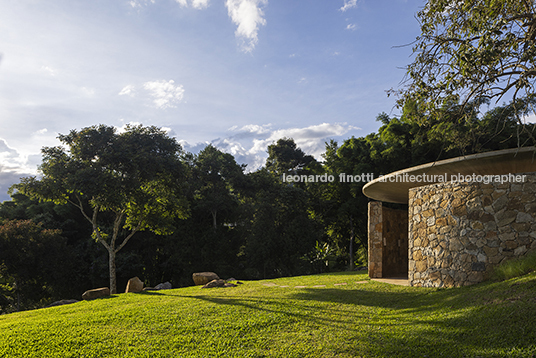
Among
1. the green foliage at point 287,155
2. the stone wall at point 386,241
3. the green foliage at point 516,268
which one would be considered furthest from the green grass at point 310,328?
the green foliage at point 287,155

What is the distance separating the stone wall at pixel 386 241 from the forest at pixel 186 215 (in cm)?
432

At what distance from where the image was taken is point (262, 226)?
20469mm

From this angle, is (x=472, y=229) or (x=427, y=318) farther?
(x=472, y=229)

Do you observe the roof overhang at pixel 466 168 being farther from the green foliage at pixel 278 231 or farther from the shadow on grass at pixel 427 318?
the green foliage at pixel 278 231

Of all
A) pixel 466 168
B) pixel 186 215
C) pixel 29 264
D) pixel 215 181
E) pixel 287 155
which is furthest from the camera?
pixel 287 155

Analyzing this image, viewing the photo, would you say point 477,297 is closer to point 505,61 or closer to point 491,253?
point 491,253

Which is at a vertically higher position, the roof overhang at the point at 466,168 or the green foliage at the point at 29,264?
the roof overhang at the point at 466,168

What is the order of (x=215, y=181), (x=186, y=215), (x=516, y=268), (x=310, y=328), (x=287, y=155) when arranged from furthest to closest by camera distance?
1. (x=287, y=155)
2. (x=215, y=181)
3. (x=186, y=215)
4. (x=516, y=268)
5. (x=310, y=328)

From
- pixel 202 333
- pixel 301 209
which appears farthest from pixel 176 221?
pixel 202 333

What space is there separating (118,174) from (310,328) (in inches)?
385

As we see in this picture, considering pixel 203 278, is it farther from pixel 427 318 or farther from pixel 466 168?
pixel 466 168

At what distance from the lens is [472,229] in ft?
23.2

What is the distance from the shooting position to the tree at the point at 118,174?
37.0 feet

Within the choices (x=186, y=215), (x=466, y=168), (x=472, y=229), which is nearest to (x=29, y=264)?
(x=186, y=215)
